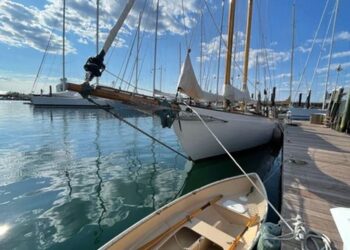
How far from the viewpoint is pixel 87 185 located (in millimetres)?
7484

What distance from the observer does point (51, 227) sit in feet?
16.4

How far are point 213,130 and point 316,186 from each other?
15.6ft

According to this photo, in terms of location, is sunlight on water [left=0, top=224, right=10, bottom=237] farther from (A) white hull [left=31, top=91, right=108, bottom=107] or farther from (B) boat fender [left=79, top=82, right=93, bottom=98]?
(A) white hull [left=31, top=91, right=108, bottom=107]

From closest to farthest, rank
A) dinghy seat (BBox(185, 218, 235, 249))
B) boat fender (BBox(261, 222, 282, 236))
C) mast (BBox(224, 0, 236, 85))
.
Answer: boat fender (BBox(261, 222, 282, 236)) < dinghy seat (BBox(185, 218, 235, 249)) < mast (BBox(224, 0, 236, 85))

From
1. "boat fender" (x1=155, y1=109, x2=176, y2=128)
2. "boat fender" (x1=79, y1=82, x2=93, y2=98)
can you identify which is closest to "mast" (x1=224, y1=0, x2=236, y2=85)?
"boat fender" (x1=155, y1=109, x2=176, y2=128)

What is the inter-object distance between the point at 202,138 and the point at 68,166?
550 centimetres

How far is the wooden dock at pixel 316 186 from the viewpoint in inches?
137

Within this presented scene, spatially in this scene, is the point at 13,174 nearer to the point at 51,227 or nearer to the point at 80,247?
the point at 51,227

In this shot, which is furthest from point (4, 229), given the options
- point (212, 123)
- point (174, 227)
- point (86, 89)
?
point (212, 123)

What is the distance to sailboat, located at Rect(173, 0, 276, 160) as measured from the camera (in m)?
8.62

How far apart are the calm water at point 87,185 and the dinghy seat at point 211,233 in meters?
1.81

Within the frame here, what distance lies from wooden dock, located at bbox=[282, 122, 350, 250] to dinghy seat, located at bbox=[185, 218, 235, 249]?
87 cm

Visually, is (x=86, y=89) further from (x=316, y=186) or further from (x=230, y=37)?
(x=230, y=37)

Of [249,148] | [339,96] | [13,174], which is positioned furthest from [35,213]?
[339,96]
